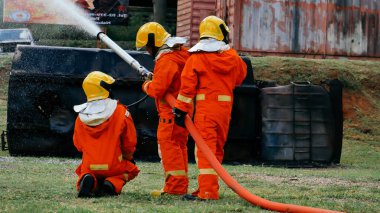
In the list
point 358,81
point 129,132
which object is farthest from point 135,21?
point 129,132

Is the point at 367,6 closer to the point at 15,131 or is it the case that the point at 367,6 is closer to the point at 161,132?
the point at 15,131

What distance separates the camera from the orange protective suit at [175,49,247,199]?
7793 millimetres

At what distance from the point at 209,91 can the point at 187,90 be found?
0.25 metres

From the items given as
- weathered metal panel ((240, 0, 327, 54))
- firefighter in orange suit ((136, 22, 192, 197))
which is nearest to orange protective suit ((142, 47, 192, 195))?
firefighter in orange suit ((136, 22, 192, 197))

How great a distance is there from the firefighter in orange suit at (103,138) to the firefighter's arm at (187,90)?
2.13ft

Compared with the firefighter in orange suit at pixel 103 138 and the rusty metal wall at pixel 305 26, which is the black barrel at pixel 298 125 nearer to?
the firefighter in orange suit at pixel 103 138

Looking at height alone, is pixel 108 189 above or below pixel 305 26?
below

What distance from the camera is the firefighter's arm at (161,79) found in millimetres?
8109

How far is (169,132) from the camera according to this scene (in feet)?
26.8

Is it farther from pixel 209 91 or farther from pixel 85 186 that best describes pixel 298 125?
pixel 85 186

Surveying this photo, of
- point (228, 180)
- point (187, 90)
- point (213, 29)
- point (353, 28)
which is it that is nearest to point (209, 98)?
point (187, 90)

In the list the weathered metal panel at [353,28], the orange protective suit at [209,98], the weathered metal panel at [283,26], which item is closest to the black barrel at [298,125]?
the orange protective suit at [209,98]

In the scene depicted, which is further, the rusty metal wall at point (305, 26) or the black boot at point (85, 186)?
the rusty metal wall at point (305, 26)

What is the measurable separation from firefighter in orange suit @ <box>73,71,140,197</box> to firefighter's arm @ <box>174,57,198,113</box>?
2.13ft
